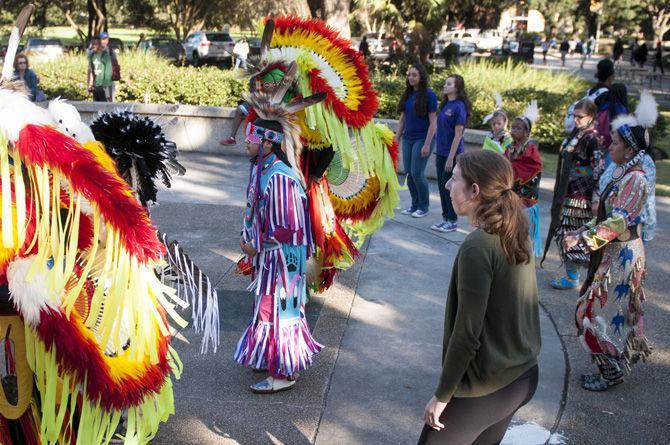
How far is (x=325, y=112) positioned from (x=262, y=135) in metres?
0.88

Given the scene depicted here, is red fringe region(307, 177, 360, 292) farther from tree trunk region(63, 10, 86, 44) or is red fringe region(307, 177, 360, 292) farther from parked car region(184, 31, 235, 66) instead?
tree trunk region(63, 10, 86, 44)

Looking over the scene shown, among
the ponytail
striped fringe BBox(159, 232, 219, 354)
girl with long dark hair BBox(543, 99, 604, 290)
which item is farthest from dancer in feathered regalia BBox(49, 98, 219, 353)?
girl with long dark hair BBox(543, 99, 604, 290)

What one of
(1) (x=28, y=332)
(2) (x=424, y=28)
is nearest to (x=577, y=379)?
(1) (x=28, y=332)

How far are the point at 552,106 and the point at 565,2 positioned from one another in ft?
171

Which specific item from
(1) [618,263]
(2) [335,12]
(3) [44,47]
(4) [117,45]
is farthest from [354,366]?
(3) [44,47]

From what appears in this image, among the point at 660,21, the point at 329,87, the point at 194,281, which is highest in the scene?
the point at 660,21

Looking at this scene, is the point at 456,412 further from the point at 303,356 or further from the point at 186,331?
the point at 186,331

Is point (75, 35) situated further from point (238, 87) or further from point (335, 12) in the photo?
point (238, 87)

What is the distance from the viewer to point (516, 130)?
656 cm

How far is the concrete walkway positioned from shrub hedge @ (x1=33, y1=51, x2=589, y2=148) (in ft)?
16.5

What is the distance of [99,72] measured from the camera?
13.0 metres

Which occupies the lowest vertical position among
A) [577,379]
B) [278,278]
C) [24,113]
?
[577,379]

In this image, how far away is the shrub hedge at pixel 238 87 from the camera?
12531 mm

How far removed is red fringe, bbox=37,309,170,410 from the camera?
291 centimetres
